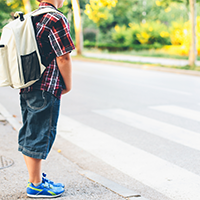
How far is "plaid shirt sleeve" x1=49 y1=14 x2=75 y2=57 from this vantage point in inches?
99.6

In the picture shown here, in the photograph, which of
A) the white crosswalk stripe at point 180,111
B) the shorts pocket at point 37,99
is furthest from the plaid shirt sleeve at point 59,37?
the white crosswalk stripe at point 180,111

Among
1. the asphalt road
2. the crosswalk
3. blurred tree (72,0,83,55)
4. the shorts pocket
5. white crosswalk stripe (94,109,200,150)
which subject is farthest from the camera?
blurred tree (72,0,83,55)

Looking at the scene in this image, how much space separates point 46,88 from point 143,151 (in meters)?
2.35

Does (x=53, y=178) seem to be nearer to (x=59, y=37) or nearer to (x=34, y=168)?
(x=34, y=168)

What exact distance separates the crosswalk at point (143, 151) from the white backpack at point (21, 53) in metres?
1.79

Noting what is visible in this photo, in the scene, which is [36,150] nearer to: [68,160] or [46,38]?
[46,38]

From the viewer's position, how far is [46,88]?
2645mm

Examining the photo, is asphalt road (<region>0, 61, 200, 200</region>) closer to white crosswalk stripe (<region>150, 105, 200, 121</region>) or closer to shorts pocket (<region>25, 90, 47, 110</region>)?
white crosswalk stripe (<region>150, 105, 200, 121</region>)

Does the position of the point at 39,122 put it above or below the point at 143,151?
above

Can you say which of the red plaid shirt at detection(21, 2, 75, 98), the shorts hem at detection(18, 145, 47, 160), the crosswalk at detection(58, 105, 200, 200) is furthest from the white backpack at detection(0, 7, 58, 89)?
the crosswalk at detection(58, 105, 200, 200)

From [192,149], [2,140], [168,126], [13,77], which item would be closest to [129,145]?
[192,149]

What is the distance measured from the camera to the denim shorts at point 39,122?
8.71 ft

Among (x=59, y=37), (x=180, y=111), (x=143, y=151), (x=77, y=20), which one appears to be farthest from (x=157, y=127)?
(x=77, y=20)

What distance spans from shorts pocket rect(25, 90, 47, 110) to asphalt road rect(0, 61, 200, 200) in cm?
143
